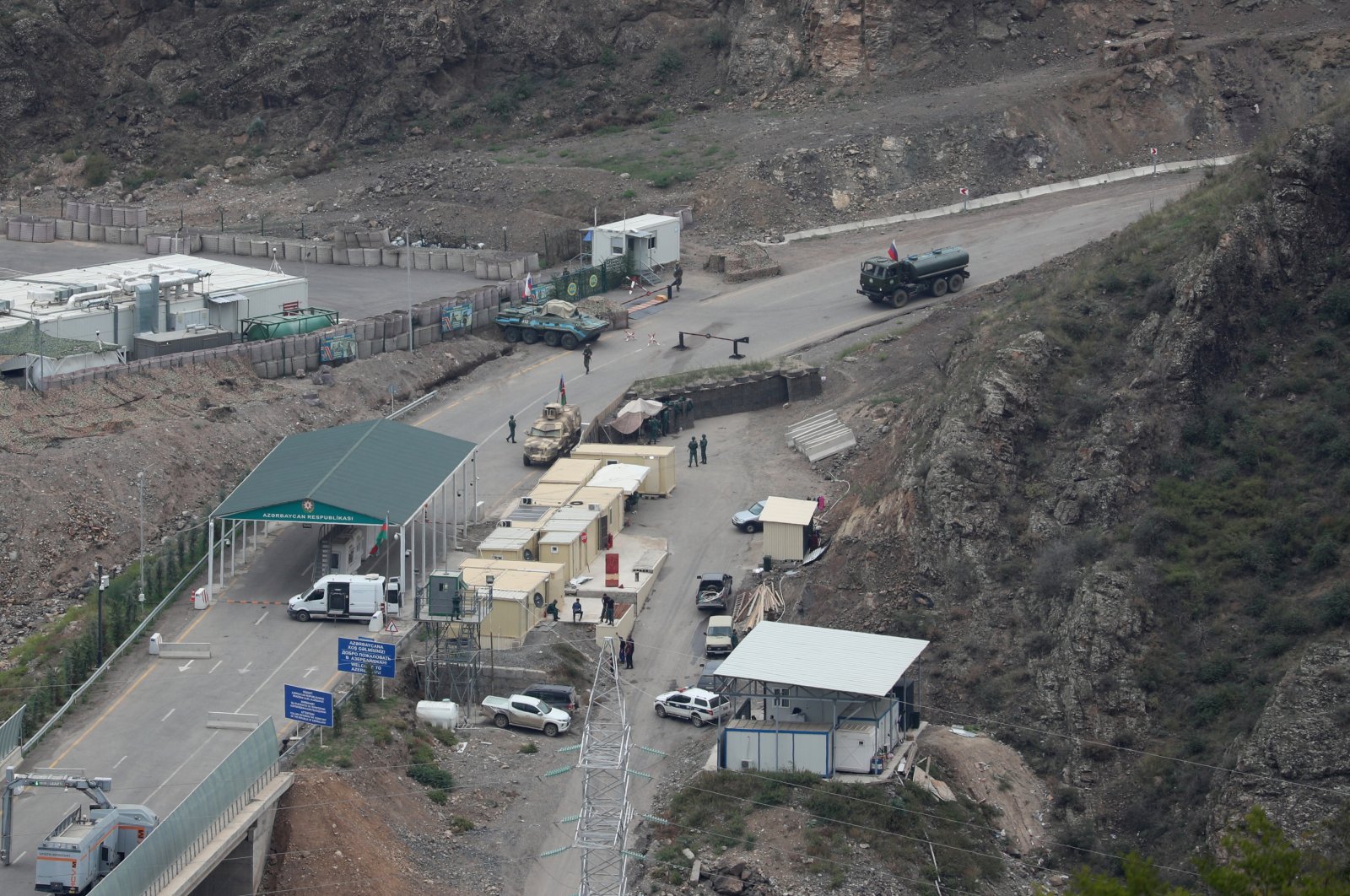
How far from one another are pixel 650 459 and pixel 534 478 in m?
4.03

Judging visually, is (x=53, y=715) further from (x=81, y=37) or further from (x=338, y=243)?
(x=81, y=37)

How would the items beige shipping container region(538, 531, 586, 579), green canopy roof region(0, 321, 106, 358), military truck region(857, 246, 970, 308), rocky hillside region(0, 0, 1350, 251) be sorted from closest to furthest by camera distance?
beige shipping container region(538, 531, 586, 579)
green canopy roof region(0, 321, 106, 358)
military truck region(857, 246, 970, 308)
rocky hillside region(0, 0, 1350, 251)

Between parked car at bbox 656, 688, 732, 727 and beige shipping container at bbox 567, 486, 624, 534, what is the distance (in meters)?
10.8

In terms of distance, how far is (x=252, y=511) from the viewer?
5691cm

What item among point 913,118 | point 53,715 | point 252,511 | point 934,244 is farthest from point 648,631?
point 913,118

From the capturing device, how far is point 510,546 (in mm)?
59156

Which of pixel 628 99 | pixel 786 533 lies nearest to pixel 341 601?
pixel 786 533

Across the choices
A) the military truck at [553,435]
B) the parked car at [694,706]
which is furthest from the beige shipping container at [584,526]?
the parked car at [694,706]

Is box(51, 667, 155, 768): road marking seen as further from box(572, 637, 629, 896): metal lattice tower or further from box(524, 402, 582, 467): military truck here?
box(524, 402, 582, 467): military truck

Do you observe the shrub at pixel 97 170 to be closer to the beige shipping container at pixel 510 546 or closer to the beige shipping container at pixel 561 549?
the beige shipping container at pixel 510 546

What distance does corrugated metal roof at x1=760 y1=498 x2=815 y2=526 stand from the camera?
60969 millimetres

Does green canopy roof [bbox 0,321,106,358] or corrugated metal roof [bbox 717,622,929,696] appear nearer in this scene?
corrugated metal roof [bbox 717,622,929,696]

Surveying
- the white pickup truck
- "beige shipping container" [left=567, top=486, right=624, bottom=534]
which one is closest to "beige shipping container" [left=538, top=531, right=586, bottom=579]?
"beige shipping container" [left=567, top=486, right=624, bottom=534]

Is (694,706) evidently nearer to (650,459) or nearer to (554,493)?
(554,493)
